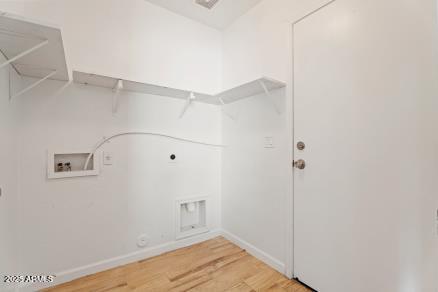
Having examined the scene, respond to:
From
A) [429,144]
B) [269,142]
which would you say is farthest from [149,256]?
[429,144]

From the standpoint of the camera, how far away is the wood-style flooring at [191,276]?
142 centimetres

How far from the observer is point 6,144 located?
1.15 meters

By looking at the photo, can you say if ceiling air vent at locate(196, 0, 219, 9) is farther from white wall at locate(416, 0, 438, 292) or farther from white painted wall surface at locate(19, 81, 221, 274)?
white wall at locate(416, 0, 438, 292)

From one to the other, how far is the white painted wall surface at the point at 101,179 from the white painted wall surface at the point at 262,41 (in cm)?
60

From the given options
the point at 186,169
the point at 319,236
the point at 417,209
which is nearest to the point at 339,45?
the point at 417,209

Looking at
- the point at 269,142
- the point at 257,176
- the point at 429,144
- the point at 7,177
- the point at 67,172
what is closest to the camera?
the point at 429,144

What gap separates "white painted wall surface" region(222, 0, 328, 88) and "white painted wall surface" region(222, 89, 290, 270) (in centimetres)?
26

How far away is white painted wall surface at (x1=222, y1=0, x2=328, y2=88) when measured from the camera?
158 centimetres

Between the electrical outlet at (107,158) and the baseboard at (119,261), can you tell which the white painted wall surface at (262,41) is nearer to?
the electrical outlet at (107,158)

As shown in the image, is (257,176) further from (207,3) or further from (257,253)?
(207,3)

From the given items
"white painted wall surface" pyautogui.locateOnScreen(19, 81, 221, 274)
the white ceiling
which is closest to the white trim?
"white painted wall surface" pyautogui.locateOnScreen(19, 81, 221, 274)

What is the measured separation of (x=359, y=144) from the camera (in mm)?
1168

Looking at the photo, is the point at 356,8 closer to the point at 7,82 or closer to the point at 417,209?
the point at 417,209

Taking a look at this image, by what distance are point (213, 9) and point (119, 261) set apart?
2.64 metres
